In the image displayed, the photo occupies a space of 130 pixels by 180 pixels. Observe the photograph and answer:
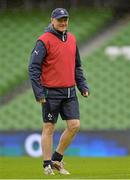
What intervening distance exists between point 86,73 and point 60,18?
8493 millimetres

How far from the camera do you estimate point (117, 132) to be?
1590 centimetres

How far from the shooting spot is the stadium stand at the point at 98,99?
55.9ft

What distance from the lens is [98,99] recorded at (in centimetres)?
1750

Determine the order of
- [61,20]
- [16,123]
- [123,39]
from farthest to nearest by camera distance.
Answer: [123,39] < [16,123] < [61,20]

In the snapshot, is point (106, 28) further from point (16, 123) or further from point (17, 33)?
point (16, 123)

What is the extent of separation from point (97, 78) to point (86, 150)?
2479 mm

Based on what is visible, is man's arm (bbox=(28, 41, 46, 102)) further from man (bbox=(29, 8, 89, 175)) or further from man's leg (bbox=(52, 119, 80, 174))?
man's leg (bbox=(52, 119, 80, 174))

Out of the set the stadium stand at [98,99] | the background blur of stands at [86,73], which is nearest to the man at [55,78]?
the background blur of stands at [86,73]

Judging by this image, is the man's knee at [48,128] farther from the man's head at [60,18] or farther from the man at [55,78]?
the man's head at [60,18]

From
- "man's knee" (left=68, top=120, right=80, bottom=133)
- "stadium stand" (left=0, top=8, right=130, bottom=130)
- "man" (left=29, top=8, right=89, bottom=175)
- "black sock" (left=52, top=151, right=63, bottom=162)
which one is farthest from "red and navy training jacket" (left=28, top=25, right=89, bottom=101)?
"stadium stand" (left=0, top=8, right=130, bottom=130)

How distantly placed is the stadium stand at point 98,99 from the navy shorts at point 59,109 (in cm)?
669

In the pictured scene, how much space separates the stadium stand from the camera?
17.0m

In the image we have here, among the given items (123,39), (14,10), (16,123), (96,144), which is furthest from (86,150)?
(14,10)

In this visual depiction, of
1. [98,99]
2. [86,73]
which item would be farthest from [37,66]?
[86,73]
